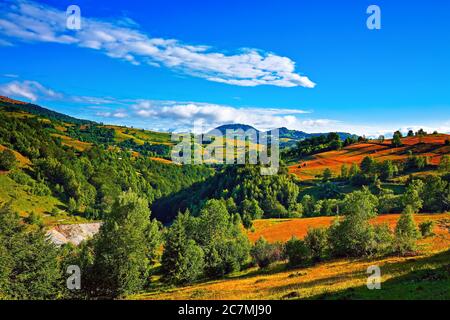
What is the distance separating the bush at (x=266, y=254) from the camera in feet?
222

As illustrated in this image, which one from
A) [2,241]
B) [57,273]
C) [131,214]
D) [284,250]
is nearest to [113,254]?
[131,214]

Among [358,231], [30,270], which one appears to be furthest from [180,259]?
[358,231]

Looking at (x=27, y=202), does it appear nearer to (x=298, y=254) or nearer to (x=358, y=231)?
(x=298, y=254)

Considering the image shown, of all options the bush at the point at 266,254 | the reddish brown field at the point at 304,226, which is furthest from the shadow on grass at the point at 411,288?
the reddish brown field at the point at 304,226

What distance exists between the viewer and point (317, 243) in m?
61.3

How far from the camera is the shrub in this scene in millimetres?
50094

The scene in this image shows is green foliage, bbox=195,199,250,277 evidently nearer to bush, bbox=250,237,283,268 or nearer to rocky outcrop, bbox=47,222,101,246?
bush, bbox=250,237,283,268

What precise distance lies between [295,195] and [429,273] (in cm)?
14039

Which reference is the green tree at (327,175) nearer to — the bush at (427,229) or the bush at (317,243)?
the bush at (427,229)

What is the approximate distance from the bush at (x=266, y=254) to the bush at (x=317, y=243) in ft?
27.1

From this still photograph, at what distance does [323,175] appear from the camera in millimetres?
190375

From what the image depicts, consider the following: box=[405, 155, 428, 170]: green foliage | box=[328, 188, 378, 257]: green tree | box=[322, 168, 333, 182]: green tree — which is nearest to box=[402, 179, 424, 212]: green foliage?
box=[328, 188, 378, 257]: green tree

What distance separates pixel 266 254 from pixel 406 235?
87.7 ft

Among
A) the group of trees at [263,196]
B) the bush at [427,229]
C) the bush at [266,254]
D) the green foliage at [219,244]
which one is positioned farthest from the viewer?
the group of trees at [263,196]
